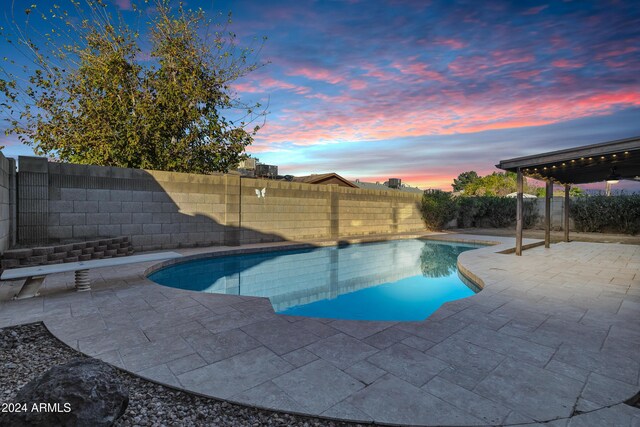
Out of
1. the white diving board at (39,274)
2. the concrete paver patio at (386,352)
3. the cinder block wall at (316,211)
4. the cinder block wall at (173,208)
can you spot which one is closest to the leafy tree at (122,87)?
the cinder block wall at (173,208)

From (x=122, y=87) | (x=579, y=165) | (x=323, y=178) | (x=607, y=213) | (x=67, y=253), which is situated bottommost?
(x=67, y=253)

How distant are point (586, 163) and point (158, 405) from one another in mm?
10497

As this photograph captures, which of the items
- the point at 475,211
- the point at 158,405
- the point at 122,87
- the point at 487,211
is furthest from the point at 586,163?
the point at 122,87

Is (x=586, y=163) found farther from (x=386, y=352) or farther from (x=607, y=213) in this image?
(x=607, y=213)

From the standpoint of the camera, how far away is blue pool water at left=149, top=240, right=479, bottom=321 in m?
5.34

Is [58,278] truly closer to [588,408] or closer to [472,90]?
[588,408]

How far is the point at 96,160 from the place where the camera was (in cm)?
966

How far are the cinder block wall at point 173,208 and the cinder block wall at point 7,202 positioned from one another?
26 centimetres

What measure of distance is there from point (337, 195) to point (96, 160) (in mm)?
8503

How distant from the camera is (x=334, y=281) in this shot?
23.2 feet

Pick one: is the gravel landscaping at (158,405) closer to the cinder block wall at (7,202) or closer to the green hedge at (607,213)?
the cinder block wall at (7,202)

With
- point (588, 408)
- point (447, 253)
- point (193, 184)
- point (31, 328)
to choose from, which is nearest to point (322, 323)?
point (588, 408)

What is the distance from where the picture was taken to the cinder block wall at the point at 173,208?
22.0 feet

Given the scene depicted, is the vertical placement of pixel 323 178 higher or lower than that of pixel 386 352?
higher
